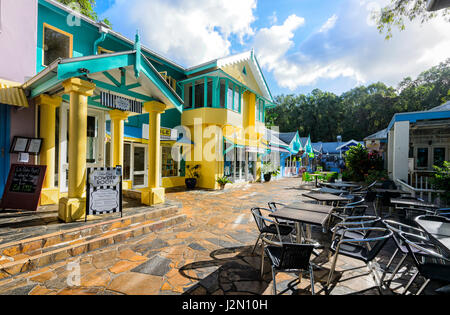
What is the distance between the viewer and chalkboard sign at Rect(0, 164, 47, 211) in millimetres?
4777

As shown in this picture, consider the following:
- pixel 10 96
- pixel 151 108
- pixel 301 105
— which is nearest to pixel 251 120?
pixel 151 108

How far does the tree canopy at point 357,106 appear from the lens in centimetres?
3078

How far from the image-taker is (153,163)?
623 cm

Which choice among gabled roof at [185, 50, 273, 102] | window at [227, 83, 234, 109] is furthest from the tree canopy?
window at [227, 83, 234, 109]

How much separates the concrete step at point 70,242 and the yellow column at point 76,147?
0.65 meters

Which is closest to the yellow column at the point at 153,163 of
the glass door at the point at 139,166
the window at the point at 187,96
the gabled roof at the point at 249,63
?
the glass door at the point at 139,166

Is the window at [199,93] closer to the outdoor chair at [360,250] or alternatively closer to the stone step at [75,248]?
the stone step at [75,248]

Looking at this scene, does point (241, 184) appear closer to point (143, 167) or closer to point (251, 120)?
point (251, 120)

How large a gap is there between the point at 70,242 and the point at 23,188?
2.36 metres

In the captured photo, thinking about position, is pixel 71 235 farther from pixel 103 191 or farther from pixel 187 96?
pixel 187 96

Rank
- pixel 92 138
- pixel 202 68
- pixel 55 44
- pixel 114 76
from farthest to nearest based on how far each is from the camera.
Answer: pixel 202 68 → pixel 55 44 → pixel 92 138 → pixel 114 76

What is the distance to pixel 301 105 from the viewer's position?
157 feet

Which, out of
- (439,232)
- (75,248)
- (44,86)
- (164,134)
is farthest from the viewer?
(164,134)

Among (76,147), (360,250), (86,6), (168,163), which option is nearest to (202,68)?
(168,163)
